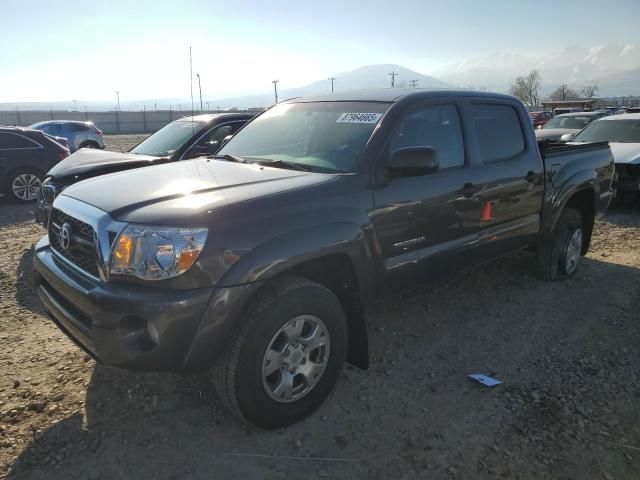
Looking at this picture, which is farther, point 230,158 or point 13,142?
point 13,142

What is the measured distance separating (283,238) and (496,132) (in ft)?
8.37

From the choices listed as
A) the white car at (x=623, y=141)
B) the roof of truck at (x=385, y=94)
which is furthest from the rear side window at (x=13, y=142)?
the white car at (x=623, y=141)

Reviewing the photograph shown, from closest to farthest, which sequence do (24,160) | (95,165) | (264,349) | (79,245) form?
(264,349) → (79,245) → (95,165) → (24,160)

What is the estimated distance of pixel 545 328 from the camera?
13.9 ft

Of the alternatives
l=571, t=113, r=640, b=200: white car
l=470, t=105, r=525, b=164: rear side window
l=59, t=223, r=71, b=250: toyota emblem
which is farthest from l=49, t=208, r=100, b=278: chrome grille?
l=571, t=113, r=640, b=200: white car

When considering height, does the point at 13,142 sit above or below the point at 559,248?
above

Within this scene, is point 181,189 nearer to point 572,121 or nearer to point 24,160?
point 24,160

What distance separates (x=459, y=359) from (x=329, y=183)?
170 centimetres

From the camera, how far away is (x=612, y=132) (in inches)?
400

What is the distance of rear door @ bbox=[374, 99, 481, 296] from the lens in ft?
10.6

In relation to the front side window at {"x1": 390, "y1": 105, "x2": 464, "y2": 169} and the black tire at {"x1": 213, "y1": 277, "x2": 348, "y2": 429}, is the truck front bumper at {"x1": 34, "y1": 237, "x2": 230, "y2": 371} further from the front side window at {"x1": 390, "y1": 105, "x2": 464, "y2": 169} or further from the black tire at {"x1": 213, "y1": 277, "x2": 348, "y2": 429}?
the front side window at {"x1": 390, "y1": 105, "x2": 464, "y2": 169}

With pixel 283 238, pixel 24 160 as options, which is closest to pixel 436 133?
pixel 283 238

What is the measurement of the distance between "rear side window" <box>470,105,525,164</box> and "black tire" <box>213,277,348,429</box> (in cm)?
202

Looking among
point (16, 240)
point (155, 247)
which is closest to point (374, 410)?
point (155, 247)
